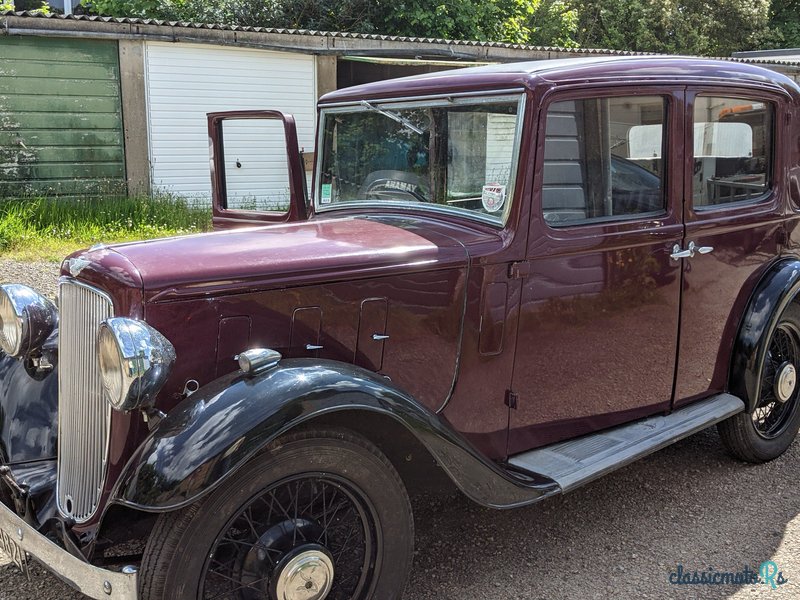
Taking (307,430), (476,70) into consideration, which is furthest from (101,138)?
(307,430)

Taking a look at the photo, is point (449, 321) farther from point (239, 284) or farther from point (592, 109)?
point (592, 109)

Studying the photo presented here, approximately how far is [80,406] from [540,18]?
20.5 m

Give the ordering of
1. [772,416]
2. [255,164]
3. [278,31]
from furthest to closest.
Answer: [255,164]
[278,31]
[772,416]

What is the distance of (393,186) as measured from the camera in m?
3.23

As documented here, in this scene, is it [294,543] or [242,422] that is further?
[294,543]

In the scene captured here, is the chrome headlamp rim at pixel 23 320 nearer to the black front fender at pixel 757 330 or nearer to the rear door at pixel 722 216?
the rear door at pixel 722 216

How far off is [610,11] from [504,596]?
22391 millimetres

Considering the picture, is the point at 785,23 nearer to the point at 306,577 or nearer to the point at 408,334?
the point at 408,334

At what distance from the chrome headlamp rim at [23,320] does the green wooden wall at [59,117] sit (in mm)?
7818

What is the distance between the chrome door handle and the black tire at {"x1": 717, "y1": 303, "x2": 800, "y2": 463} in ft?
2.54

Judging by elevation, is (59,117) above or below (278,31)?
below

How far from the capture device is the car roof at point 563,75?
2.86 m

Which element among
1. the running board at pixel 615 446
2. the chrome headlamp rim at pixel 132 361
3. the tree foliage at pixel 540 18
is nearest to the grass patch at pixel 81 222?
the chrome headlamp rim at pixel 132 361

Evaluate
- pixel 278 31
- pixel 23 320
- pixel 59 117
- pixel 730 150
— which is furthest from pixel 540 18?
pixel 23 320
